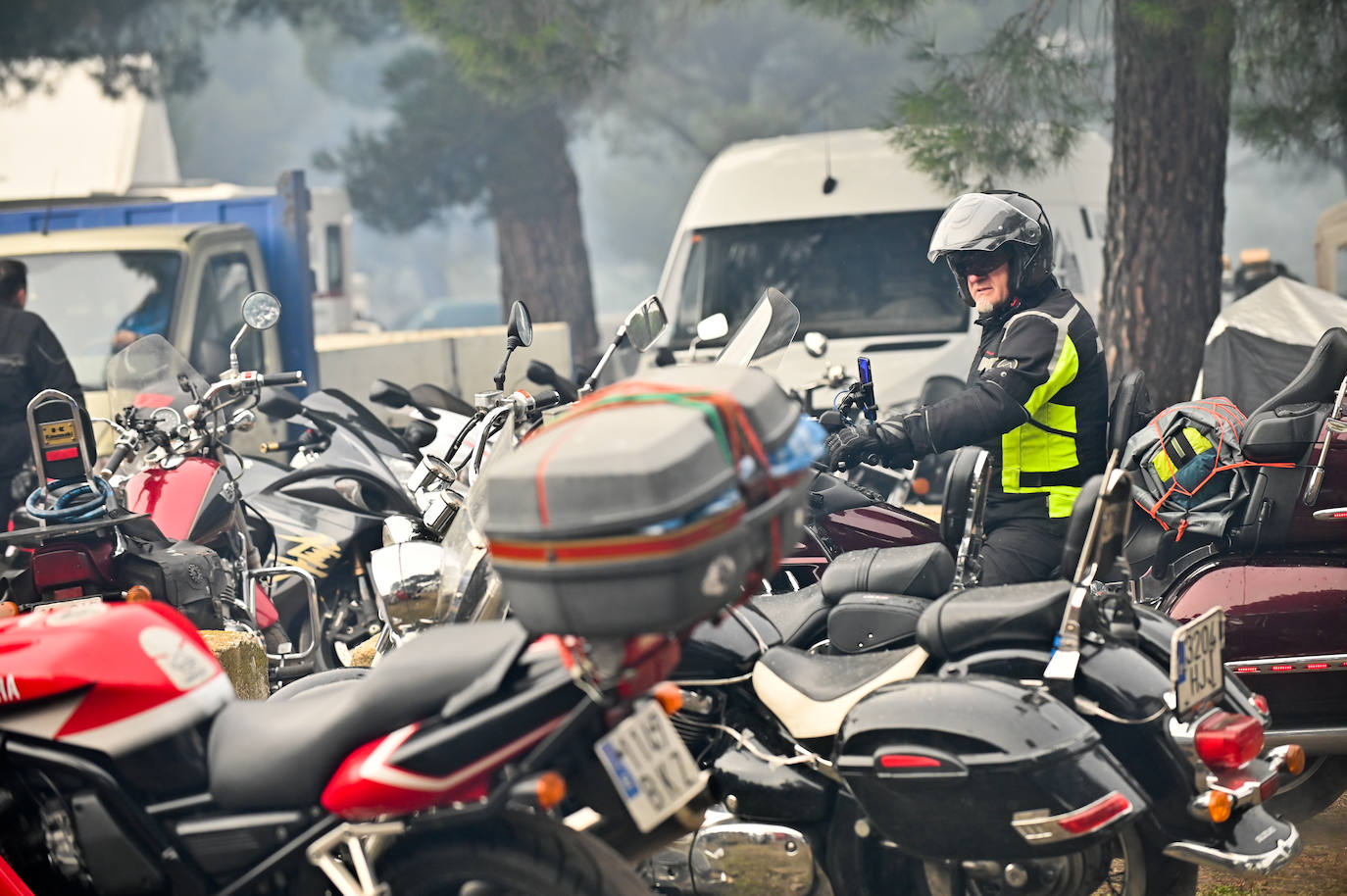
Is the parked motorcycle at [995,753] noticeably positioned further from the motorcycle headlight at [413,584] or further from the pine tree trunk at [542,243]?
the pine tree trunk at [542,243]

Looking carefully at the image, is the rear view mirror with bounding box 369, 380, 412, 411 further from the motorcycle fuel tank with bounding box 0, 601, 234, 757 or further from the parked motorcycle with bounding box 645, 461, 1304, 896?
the motorcycle fuel tank with bounding box 0, 601, 234, 757

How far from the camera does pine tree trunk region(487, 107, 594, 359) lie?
1706 cm

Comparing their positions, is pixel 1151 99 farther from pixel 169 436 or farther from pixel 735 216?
pixel 169 436

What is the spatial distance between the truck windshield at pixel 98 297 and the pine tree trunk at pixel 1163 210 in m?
5.71

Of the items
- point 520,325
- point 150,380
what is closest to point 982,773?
point 520,325

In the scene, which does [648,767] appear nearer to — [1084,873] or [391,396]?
[1084,873]

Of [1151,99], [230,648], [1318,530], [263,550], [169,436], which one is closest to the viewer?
[1318,530]

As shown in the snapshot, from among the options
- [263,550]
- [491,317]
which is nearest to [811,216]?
[263,550]

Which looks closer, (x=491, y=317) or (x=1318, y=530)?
(x=1318, y=530)

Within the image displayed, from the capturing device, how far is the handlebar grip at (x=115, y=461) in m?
5.40

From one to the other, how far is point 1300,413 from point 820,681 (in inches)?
72.2

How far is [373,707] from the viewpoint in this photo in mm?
2758

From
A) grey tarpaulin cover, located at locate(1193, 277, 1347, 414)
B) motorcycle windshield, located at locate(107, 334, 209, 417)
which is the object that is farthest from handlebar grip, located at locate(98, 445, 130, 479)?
grey tarpaulin cover, located at locate(1193, 277, 1347, 414)

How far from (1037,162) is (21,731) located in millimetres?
6882
